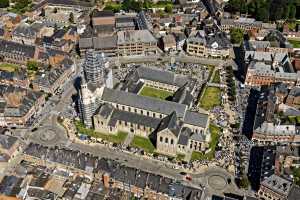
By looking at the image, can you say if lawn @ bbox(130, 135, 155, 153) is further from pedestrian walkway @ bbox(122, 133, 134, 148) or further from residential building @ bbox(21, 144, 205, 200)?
residential building @ bbox(21, 144, 205, 200)

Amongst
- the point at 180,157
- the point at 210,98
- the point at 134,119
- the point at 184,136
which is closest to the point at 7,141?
the point at 134,119

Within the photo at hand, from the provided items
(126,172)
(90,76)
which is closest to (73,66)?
(90,76)

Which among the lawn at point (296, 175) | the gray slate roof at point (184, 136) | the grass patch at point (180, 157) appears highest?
the gray slate roof at point (184, 136)

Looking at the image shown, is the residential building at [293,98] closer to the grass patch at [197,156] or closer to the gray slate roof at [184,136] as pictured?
the gray slate roof at [184,136]

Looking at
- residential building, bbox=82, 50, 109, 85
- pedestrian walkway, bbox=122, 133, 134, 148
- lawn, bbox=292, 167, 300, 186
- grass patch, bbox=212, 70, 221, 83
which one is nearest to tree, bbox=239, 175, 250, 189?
lawn, bbox=292, 167, 300, 186

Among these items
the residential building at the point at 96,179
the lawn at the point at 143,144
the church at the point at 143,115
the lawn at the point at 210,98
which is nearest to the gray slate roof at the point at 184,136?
the church at the point at 143,115

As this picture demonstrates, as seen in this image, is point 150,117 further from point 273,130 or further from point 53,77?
point 53,77
